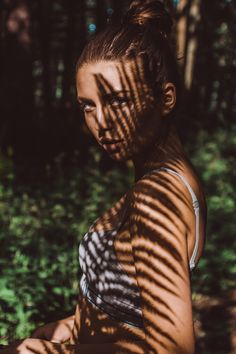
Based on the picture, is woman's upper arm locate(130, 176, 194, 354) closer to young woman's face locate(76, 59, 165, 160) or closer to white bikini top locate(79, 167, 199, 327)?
white bikini top locate(79, 167, 199, 327)

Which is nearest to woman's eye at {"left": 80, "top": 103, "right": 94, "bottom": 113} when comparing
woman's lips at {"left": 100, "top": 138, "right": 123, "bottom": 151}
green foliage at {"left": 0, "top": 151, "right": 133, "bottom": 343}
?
woman's lips at {"left": 100, "top": 138, "right": 123, "bottom": 151}

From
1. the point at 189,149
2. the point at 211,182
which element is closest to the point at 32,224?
the point at 211,182

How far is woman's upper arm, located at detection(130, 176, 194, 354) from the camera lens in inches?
47.0

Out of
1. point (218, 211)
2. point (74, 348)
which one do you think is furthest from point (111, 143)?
point (218, 211)

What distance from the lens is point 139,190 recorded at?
1.34 m

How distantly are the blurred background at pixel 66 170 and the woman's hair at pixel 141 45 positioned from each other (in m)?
0.12

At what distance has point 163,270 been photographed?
1.20 meters

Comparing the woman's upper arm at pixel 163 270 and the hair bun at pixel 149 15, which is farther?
the hair bun at pixel 149 15

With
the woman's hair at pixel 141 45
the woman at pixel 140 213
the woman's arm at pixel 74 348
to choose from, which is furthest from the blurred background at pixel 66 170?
the woman's arm at pixel 74 348

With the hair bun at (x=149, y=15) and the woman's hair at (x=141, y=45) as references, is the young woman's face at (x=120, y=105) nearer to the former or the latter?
the woman's hair at (x=141, y=45)

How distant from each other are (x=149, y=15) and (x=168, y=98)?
32 cm

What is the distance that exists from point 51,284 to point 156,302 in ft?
9.46

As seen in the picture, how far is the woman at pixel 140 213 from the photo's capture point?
1221 mm

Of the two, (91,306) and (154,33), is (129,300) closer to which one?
(91,306)
